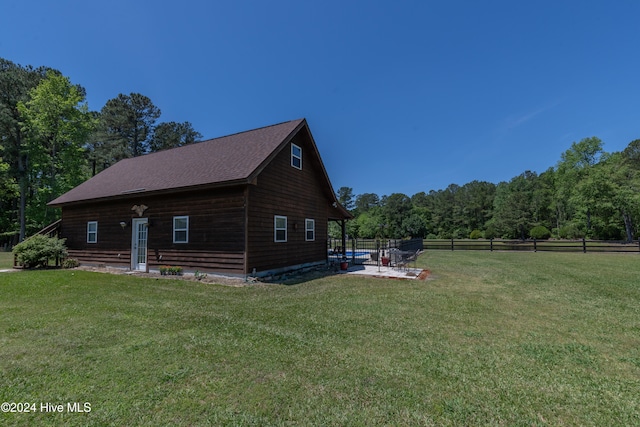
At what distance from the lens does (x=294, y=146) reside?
465 inches

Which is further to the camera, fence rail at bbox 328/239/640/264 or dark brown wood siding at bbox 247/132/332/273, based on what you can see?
fence rail at bbox 328/239/640/264

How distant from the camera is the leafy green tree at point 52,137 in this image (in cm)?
2248

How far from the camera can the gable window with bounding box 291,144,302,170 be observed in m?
11.7

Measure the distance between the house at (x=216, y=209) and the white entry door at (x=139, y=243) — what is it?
40 mm

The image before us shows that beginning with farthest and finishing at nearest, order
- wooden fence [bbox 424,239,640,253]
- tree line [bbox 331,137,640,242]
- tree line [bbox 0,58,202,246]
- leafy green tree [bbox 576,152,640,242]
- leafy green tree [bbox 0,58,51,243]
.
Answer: tree line [bbox 331,137,640,242] < leafy green tree [bbox 576,152,640,242] < leafy green tree [bbox 0,58,51,243] < tree line [bbox 0,58,202,246] < wooden fence [bbox 424,239,640,253]

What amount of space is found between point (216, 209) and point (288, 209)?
2878 millimetres

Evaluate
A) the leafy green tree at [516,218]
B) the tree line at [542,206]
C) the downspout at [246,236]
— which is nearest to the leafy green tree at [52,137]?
the downspout at [246,236]

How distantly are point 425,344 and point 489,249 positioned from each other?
887 inches

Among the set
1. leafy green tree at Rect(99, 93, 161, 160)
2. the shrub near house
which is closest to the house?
the shrub near house

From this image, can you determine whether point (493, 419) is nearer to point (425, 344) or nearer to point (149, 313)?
point (425, 344)

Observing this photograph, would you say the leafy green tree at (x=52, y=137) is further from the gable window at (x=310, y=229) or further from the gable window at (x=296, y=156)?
the gable window at (x=310, y=229)

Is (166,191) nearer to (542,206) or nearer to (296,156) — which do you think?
(296,156)

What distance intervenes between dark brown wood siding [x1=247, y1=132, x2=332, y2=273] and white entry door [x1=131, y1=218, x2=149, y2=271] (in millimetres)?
5058

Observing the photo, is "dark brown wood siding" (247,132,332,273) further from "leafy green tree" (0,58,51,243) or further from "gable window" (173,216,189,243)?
"leafy green tree" (0,58,51,243)
